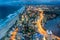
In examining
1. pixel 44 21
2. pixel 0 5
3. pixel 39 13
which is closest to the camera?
pixel 44 21

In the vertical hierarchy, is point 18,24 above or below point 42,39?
above

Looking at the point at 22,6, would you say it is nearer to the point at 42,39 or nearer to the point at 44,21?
the point at 44,21

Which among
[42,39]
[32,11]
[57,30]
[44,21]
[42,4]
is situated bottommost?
[42,39]

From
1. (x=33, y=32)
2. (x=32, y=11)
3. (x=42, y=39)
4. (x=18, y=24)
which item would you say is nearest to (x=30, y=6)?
(x=32, y=11)

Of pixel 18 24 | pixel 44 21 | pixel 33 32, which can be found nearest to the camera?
pixel 33 32

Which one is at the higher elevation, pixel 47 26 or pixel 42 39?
pixel 47 26

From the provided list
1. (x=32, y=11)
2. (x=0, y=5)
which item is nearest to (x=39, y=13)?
(x=32, y=11)

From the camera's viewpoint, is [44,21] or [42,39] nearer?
[42,39]

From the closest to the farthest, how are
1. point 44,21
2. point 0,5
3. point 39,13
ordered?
point 44,21 → point 39,13 → point 0,5

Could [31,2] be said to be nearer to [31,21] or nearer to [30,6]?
[30,6]
